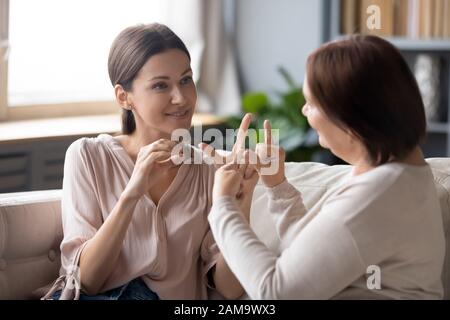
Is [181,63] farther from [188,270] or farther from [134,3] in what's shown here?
[134,3]

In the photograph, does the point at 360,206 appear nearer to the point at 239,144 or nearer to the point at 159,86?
the point at 239,144

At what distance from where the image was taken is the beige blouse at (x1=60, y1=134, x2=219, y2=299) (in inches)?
73.8

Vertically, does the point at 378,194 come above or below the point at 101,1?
below

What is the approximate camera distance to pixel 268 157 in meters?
1.69

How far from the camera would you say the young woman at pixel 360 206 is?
147 cm

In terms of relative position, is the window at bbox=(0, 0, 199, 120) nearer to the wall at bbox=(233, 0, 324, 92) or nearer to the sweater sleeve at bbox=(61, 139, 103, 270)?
the wall at bbox=(233, 0, 324, 92)

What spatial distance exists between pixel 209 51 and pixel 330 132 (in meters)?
2.88

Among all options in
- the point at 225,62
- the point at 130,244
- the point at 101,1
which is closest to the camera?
the point at 130,244

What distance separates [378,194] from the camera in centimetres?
149

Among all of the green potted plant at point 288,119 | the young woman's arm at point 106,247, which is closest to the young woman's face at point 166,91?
the young woman's arm at point 106,247

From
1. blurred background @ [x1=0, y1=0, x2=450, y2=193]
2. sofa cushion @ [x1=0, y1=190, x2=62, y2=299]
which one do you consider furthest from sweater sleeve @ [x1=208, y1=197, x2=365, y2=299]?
blurred background @ [x1=0, y1=0, x2=450, y2=193]

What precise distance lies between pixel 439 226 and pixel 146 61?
2.40 ft
